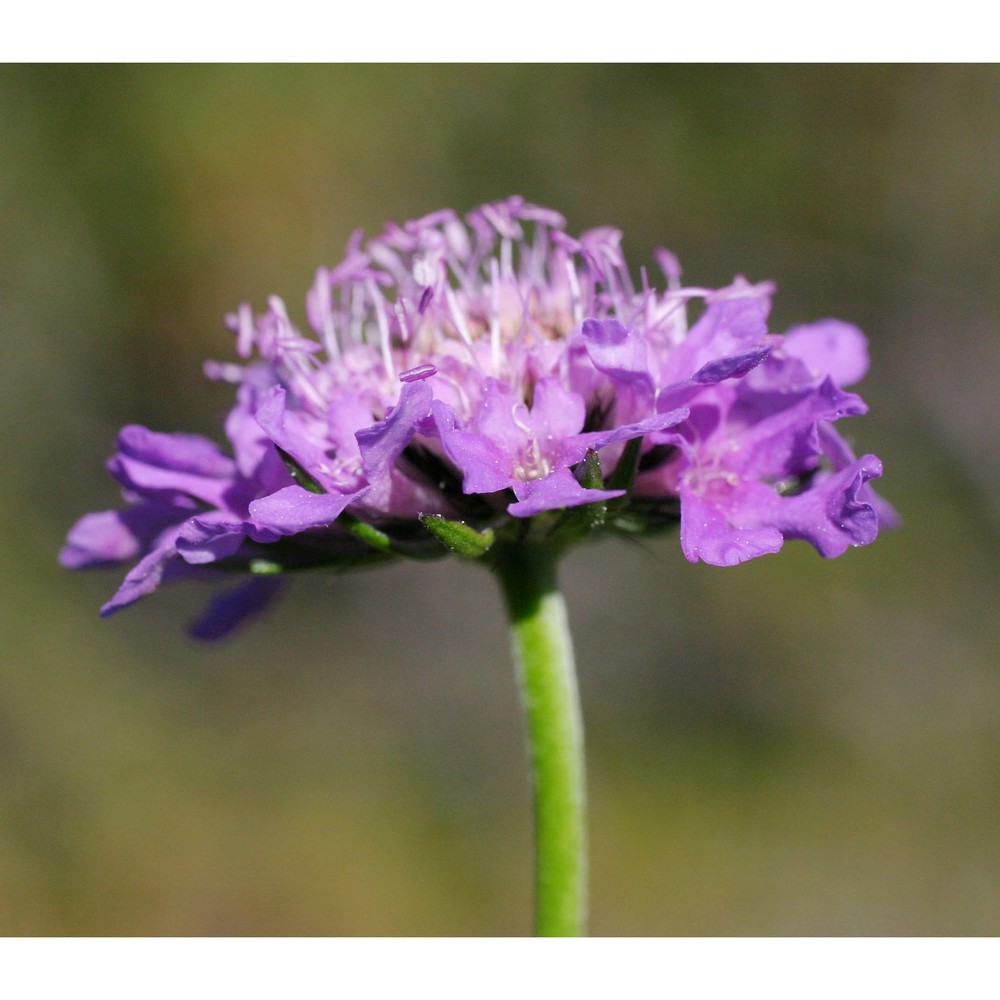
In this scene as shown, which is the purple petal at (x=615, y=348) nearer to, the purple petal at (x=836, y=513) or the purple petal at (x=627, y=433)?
the purple petal at (x=627, y=433)

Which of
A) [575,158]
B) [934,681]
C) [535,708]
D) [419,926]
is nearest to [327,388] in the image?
[535,708]

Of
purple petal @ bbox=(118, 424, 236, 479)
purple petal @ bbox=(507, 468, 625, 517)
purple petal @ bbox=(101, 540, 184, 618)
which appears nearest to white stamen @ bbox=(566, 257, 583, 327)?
purple petal @ bbox=(507, 468, 625, 517)

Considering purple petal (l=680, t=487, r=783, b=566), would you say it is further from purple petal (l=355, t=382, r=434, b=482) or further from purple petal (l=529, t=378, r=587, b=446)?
purple petal (l=355, t=382, r=434, b=482)

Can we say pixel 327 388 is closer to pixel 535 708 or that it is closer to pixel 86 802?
pixel 535 708

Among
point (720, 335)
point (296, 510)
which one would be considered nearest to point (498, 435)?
point (296, 510)

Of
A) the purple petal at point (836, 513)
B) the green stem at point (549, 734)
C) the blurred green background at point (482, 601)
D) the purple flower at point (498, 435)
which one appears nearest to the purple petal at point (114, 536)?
the purple flower at point (498, 435)

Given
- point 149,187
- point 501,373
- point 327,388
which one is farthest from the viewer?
point 149,187
